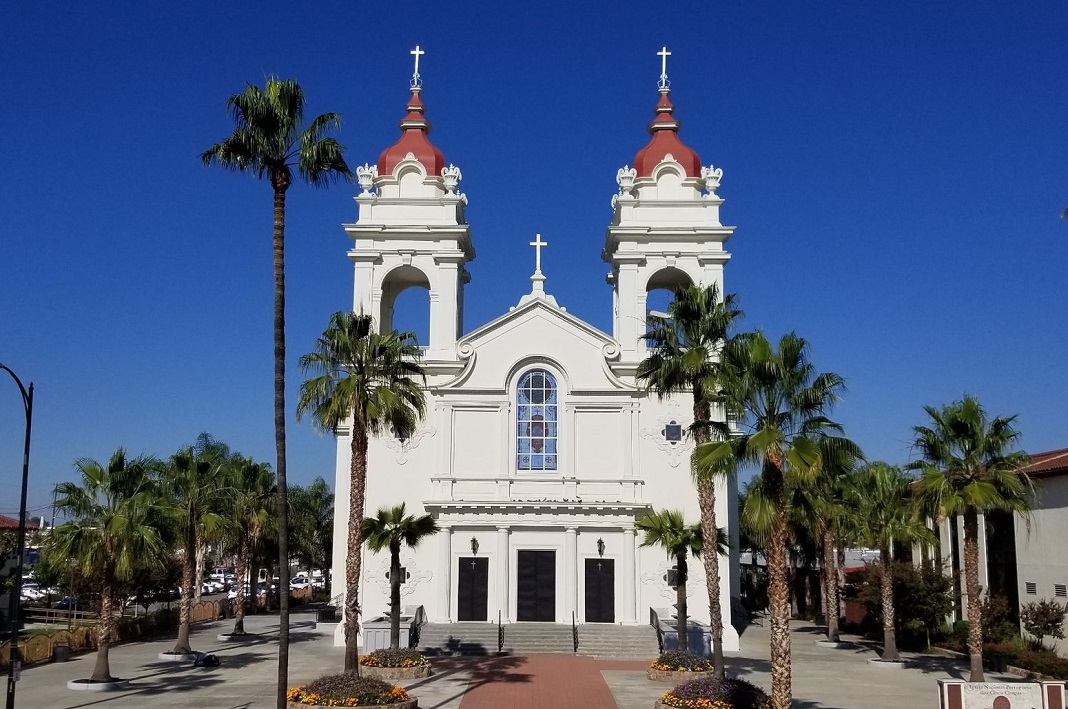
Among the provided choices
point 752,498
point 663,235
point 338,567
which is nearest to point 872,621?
point 663,235

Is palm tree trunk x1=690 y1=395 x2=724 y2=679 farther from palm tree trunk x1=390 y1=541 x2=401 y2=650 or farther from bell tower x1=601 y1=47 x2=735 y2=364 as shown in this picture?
bell tower x1=601 y1=47 x2=735 y2=364

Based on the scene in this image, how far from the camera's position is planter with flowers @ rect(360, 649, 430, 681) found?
28.1m

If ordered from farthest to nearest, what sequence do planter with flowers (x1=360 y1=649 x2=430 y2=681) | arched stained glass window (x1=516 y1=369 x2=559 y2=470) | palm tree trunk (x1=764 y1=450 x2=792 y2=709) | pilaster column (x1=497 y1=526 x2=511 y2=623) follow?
arched stained glass window (x1=516 y1=369 x2=559 y2=470), pilaster column (x1=497 y1=526 x2=511 y2=623), planter with flowers (x1=360 y1=649 x2=430 y2=681), palm tree trunk (x1=764 y1=450 x2=792 y2=709)

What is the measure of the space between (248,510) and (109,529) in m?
17.6

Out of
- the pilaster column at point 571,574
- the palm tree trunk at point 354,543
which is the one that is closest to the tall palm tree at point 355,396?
the palm tree trunk at point 354,543

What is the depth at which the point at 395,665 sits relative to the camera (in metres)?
28.2

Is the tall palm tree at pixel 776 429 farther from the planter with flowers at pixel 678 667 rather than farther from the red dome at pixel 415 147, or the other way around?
the red dome at pixel 415 147

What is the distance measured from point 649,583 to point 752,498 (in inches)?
695

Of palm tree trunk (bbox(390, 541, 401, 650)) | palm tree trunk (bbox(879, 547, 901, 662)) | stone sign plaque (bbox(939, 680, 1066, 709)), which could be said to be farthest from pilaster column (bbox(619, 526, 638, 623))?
stone sign plaque (bbox(939, 680, 1066, 709))

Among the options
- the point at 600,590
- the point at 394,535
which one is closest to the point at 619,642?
the point at 600,590

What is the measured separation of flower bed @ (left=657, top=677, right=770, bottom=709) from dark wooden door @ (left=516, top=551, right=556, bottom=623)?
42.5 feet

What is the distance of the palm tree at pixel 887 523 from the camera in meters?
33.5

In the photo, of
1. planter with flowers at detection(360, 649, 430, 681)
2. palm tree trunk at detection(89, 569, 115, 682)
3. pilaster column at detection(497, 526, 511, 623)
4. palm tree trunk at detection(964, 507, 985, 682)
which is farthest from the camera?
pilaster column at detection(497, 526, 511, 623)

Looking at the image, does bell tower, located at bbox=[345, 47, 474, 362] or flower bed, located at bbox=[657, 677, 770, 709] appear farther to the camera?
bell tower, located at bbox=[345, 47, 474, 362]
